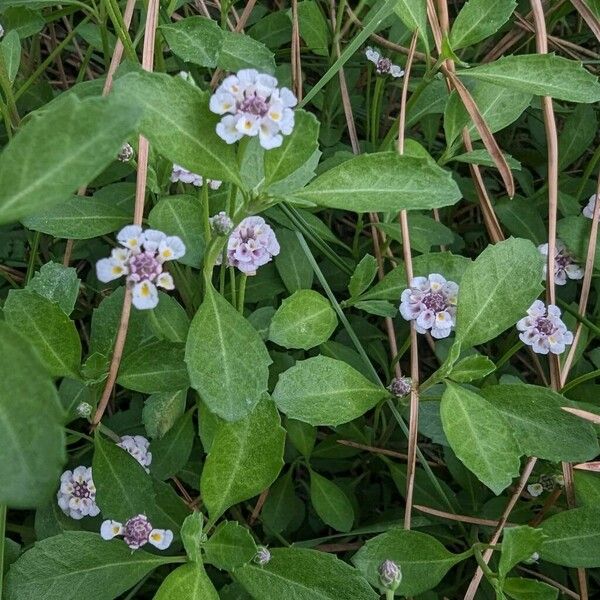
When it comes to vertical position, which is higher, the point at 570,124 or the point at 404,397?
the point at 570,124

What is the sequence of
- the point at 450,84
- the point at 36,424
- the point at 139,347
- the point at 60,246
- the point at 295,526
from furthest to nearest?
the point at 60,246
the point at 295,526
the point at 450,84
the point at 139,347
the point at 36,424

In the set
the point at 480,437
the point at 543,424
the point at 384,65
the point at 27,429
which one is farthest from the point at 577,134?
the point at 27,429

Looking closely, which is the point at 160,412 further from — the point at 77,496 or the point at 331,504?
the point at 331,504

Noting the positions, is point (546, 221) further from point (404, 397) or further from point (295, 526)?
point (295, 526)

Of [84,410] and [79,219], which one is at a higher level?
[79,219]

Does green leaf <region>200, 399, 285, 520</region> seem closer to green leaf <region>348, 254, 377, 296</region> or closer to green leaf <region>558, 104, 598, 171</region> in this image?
green leaf <region>348, 254, 377, 296</region>

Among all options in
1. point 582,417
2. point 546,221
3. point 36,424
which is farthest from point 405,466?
point 36,424

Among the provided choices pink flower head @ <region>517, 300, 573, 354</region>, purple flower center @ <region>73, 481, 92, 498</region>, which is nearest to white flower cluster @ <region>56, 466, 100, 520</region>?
purple flower center @ <region>73, 481, 92, 498</region>
